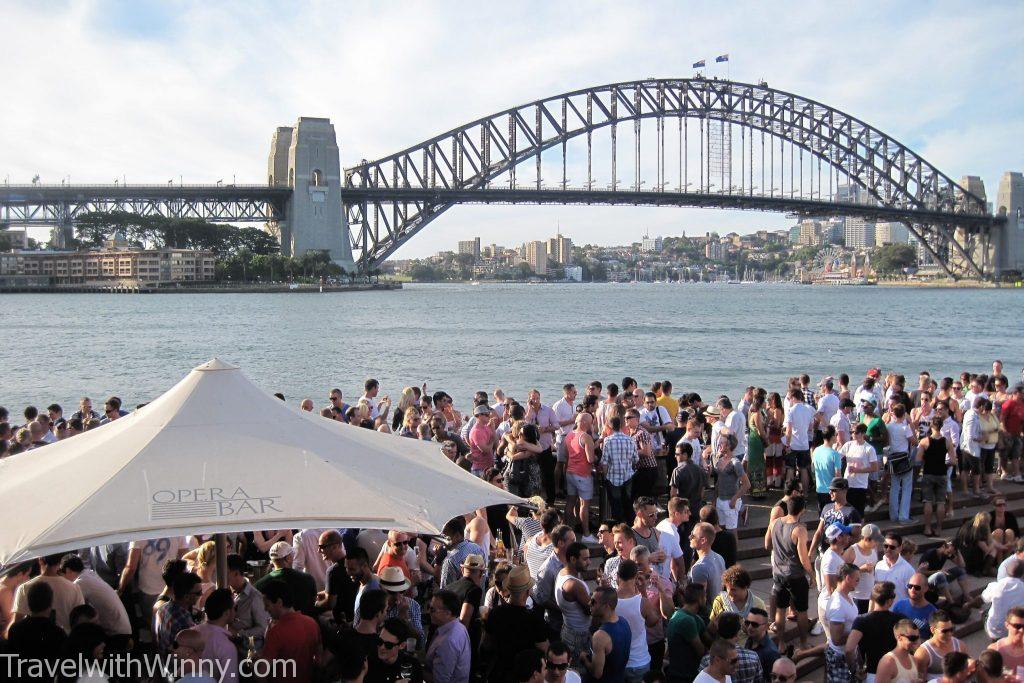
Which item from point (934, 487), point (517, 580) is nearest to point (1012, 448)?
Result: point (934, 487)

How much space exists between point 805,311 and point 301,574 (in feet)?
242

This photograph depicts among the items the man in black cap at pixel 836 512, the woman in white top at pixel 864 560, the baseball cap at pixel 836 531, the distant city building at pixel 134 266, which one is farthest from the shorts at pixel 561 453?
Answer: the distant city building at pixel 134 266

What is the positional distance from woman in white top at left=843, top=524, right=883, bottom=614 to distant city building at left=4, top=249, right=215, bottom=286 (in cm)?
10255

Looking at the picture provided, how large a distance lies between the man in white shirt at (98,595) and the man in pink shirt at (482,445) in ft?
13.0

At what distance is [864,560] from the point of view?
6.29 metres

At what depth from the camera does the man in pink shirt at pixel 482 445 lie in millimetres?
8688

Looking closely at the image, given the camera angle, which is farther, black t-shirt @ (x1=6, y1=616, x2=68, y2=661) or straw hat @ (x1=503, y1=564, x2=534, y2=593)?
straw hat @ (x1=503, y1=564, x2=534, y2=593)

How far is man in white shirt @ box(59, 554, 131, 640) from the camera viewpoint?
5.00 m

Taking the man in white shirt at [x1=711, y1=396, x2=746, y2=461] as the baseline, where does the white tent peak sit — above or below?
above

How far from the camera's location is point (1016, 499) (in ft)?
33.2

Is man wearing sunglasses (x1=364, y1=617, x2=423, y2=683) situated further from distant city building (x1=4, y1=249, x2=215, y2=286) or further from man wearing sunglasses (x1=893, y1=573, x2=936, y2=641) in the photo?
distant city building (x1=4, y1=249, x2=215, y2=286)

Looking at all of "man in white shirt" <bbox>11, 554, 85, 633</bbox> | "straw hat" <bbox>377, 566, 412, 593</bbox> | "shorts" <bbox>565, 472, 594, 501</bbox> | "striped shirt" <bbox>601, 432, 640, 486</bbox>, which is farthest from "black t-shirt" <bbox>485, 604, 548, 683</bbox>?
"shorts" <bbox>565, 472, 594, 501</bbox>

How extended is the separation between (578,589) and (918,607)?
6.85 ft

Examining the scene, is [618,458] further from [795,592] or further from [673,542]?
[795,592]
